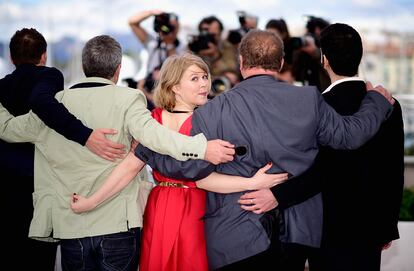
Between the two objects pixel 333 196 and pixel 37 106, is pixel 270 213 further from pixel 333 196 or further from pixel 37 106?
pixel 37 106

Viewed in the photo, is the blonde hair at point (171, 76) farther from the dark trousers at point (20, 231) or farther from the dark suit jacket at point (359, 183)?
the dark trousers at point (20, 231)

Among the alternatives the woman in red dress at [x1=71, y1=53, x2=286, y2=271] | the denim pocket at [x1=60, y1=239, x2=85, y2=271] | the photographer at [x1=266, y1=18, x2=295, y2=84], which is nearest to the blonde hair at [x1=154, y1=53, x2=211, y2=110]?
the woman in red dress at [x1=71, y1=53, x2=286, y2=271]

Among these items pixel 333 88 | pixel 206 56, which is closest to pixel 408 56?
pixel 206 56

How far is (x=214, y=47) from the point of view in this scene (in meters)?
5.33

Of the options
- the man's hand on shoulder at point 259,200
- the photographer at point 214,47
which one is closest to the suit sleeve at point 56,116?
the man's hand on shoulder at point 259,200

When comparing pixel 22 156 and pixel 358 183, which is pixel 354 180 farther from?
pixel 22 156

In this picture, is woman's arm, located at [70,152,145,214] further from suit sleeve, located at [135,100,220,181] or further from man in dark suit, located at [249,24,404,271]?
man in dark suit, located at [249,24,404,271]

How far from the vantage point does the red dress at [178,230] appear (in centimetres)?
265

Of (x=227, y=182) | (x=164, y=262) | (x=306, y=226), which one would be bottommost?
(x=164, y=262)

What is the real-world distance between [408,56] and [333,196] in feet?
18.1

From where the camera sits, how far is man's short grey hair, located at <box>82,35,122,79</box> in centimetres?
272

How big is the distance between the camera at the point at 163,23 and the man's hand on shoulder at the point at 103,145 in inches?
105

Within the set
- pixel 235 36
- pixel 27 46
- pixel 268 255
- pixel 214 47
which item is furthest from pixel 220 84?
pixel 268 255

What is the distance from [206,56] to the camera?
17.5ft
